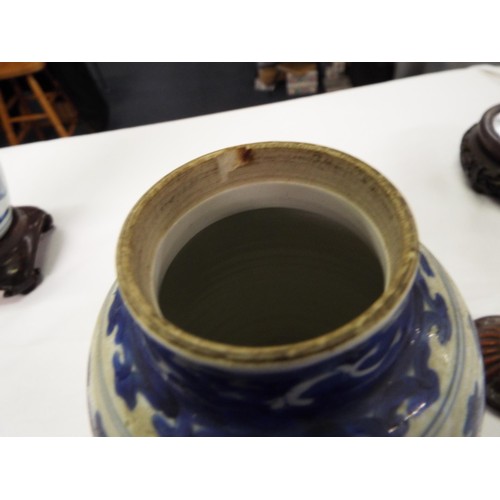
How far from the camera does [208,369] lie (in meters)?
0.32

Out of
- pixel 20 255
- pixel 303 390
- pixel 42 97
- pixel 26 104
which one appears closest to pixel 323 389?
pixel 303 390

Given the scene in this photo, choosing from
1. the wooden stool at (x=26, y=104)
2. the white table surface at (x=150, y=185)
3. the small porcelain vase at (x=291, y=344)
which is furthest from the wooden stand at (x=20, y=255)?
the wooden stool at (x=26, y=104)

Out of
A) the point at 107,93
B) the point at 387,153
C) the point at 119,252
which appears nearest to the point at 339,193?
the point at 119,252

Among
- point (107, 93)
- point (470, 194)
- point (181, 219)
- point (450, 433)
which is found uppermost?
point (181, 219)

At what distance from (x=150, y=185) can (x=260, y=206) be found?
55 cm

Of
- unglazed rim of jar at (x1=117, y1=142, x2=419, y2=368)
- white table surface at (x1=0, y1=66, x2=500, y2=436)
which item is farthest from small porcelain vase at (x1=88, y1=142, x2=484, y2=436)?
white table surface at (x1=0, y1=66, x2=500, y2=436)

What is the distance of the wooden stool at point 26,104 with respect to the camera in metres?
1.46

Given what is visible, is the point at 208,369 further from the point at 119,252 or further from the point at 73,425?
the point at 73,425

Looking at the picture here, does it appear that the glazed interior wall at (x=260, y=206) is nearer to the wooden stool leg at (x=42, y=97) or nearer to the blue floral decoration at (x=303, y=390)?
the blue floral decoration at (x=303, y=390)

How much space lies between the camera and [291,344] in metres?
0.37

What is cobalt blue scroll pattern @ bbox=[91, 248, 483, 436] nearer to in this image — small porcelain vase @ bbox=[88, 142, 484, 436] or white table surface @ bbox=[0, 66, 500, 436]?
small porcelain vase @ bbox=[88, 142, 484, 436]

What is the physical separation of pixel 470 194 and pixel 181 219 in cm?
64

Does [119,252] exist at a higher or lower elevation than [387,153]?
higher

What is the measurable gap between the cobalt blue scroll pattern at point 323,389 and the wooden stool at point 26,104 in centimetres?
132
